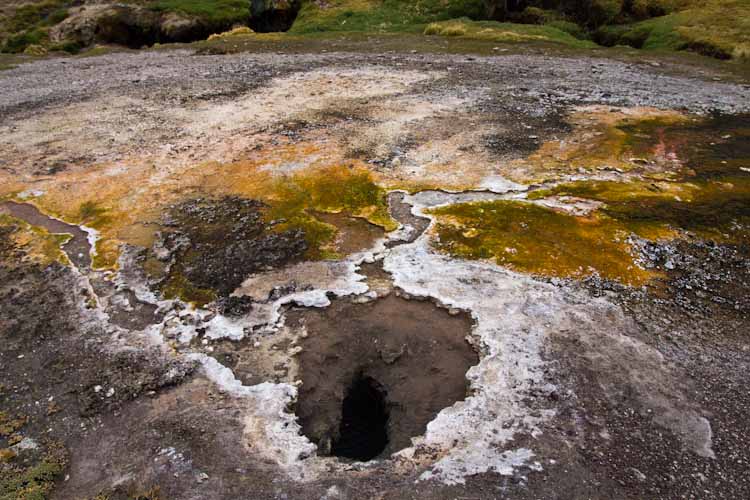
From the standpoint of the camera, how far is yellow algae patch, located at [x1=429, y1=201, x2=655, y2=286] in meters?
11.3

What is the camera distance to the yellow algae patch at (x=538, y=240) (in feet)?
36.9

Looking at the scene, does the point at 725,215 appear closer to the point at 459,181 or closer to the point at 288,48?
the point at 459,181

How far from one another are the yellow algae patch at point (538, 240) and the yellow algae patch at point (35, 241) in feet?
27.4

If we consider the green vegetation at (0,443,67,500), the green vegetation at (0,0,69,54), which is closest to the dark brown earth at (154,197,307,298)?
the green vegetation at (0,443,67,500)

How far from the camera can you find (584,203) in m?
13.6

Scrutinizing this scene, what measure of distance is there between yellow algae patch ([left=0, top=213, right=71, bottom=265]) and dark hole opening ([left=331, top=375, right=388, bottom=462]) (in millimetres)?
7196

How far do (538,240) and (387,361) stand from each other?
487 centimetres

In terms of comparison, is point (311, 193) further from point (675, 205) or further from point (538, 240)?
point (675, 205)

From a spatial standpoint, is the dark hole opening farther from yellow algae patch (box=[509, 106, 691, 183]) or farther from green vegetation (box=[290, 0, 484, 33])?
green vegetation (box=[290, 0, 484, 33])

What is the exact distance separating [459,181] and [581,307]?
5643 mm

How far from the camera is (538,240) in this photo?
40.0 feet

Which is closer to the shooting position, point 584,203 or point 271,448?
point 271,448

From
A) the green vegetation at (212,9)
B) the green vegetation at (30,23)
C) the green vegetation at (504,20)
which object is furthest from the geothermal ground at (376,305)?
the green vegetation at (212,9)

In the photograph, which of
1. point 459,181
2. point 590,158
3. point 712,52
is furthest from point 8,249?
point 712,52
